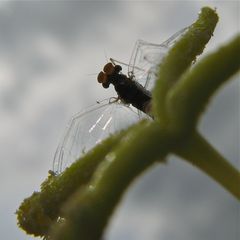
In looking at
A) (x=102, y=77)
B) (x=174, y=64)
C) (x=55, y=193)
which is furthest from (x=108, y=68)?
(x=174, y=64)

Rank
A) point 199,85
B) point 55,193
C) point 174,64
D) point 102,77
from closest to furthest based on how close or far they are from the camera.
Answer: point 199,85
point 174,64
point 55,193
point 102,77

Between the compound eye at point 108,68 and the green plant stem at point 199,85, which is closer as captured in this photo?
the green plant stem at point 199,85

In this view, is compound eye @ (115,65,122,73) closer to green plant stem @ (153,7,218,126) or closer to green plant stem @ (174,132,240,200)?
green plant stem @ (153,7,218,126)

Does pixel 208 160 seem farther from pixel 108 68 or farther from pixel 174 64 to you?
pixel 108 68

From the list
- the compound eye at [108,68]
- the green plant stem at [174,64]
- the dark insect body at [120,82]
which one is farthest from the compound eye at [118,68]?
the green plant stem at [174,64]

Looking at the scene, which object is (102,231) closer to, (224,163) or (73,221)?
(73,221)

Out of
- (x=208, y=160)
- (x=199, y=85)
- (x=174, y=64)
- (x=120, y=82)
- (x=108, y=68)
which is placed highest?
(x=108, y=68)

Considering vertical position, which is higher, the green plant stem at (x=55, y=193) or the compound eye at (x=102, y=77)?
the compound eye at (x=102, y=77)

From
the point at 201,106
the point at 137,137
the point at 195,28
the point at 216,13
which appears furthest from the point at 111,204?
the point at 216,13

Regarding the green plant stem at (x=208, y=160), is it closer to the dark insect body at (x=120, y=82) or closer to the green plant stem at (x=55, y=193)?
the green plant stem at (x=55, y=193)
